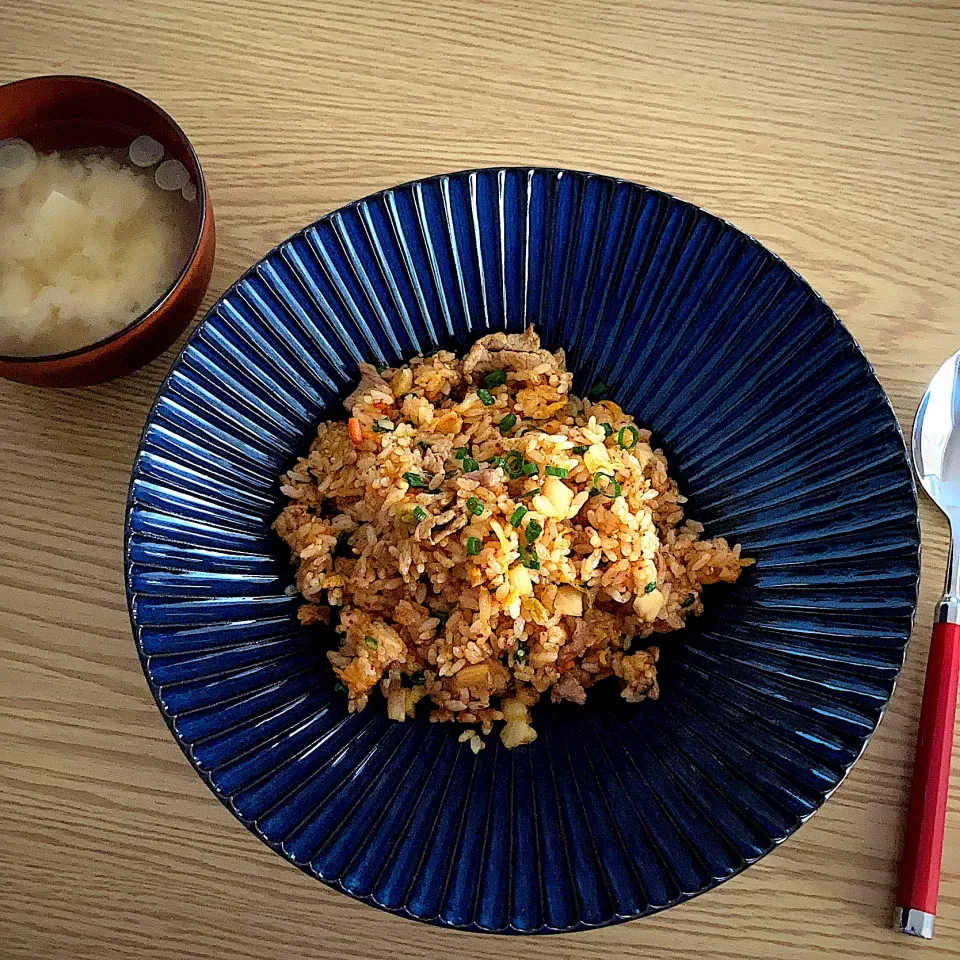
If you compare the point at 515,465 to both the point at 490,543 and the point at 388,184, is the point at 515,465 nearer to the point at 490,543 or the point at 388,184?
the point at 490,543

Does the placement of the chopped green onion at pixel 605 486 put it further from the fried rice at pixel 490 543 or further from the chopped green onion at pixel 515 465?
the chopped green onion at pixel 515 465

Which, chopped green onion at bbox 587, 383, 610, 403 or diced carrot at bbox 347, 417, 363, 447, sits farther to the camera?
chopped green onion at bbox 587, 383, 610, 403

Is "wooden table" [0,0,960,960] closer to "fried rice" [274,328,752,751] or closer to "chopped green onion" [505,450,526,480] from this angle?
"fried rice" [274,328,752,751]

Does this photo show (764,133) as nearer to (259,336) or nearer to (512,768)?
(259,336)

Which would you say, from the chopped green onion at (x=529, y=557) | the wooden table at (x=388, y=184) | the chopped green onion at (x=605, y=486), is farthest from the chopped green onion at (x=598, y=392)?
the wooden table at (x=388, y=184)

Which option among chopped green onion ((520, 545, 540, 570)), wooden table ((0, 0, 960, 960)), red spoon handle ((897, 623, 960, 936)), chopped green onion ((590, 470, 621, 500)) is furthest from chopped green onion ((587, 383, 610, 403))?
red spoon handle ((897, 623, 960, 936))

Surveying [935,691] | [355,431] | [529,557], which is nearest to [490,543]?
[529,557]
